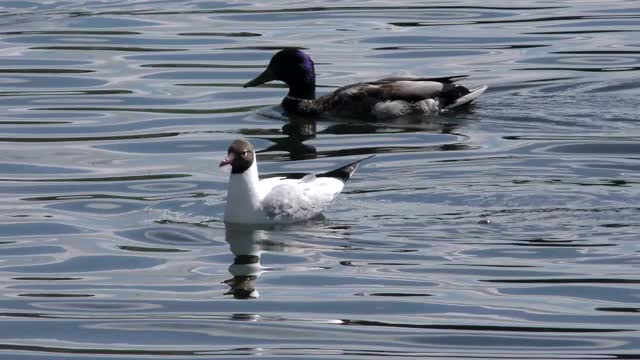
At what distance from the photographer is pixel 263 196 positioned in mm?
14391

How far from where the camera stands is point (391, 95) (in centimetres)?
1998

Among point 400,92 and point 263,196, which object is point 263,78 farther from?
point 263,196

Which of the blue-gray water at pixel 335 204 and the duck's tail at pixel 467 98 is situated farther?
the duck's tail at pixel 467 98

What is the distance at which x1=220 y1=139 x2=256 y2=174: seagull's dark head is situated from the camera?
46.6 ft

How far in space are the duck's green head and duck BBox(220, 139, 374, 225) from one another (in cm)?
607

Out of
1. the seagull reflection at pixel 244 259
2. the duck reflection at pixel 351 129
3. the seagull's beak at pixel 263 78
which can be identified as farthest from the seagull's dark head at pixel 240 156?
the seagull's beak at pixel 263 78

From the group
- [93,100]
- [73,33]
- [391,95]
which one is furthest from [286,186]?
[73,33]

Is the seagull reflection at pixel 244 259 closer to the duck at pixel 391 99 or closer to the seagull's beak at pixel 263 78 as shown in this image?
the duck at pixel 391 99

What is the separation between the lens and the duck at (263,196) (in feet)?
46.9

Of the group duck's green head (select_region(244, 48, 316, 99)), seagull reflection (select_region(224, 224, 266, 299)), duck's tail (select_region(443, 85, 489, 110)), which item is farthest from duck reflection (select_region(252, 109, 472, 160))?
seagull reflection (select_region(224, 224, 266, 299))

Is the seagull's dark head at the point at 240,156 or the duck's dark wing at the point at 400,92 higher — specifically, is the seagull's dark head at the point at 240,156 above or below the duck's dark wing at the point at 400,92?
above

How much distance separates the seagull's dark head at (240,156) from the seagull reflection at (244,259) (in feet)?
1.49

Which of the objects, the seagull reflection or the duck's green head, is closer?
the seagull reflection

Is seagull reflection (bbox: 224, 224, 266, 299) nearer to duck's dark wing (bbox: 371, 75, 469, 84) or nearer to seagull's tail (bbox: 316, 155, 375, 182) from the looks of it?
seagull's tail (bbox: 316, 155, 375, 182)
